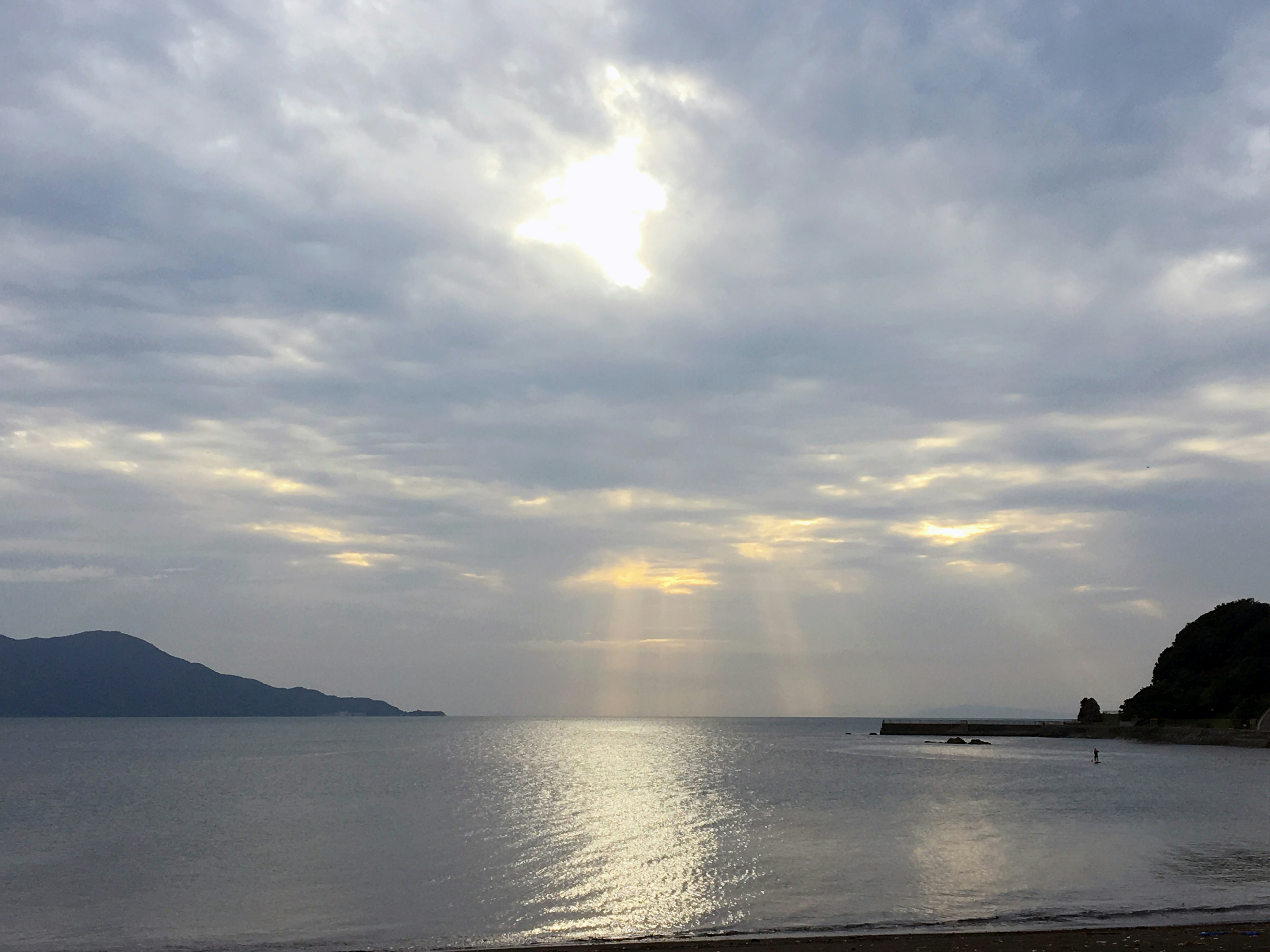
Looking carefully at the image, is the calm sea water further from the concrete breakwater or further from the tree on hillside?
the tree on hillside

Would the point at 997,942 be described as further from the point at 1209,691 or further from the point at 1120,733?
the point at 1120,733

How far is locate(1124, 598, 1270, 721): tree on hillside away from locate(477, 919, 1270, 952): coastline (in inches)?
5137

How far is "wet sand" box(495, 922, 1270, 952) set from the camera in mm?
21266

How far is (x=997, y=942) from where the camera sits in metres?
22.3

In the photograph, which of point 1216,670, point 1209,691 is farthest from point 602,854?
point 1216,670

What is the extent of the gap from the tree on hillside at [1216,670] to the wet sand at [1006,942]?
131m

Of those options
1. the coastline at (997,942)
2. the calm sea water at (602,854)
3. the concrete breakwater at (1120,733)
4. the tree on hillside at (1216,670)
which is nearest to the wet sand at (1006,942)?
the coastline at (997,942)

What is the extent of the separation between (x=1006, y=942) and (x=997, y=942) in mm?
234

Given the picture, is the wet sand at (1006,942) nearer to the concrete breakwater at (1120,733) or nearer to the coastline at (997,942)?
the coastline at (997,942)

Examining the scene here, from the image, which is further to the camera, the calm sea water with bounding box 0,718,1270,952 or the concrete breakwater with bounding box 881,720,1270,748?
the concrete breakwater with bounding box 881,720,1270,748

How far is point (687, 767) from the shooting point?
9950 centimetres

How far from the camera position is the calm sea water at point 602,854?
2711cm

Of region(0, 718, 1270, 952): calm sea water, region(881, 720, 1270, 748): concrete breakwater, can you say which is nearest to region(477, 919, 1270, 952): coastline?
region(0, 718, 1270, 952): calm sea water

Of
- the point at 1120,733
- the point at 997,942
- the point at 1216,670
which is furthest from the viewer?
the point at 1120,733
